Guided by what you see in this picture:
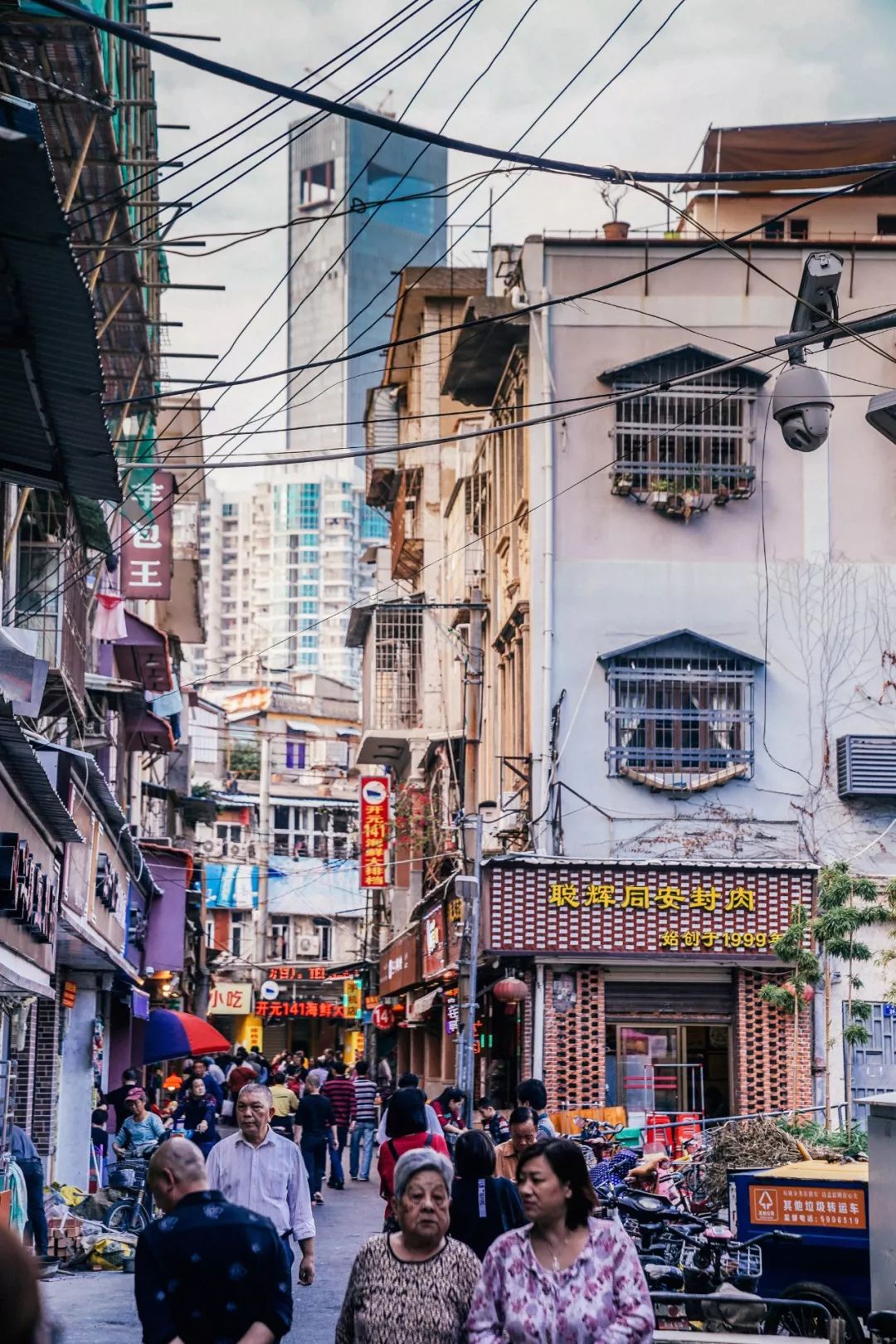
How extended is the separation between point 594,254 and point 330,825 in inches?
2544

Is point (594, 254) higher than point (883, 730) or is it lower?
higher

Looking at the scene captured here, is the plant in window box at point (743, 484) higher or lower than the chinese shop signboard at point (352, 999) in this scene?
higher

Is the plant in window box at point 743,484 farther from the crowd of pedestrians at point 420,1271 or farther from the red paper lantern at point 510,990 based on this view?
the crowd of pedestrians at point 420,1271

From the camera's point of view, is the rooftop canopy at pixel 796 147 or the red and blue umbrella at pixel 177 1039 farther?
the rooftop canopy at pixel 796 147

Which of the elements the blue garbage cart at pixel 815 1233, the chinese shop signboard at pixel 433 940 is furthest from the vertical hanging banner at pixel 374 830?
the blue garbage cart at pixel 815 1233

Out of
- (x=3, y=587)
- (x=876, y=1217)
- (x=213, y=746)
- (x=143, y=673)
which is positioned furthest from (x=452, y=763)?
(x=213, y=746)

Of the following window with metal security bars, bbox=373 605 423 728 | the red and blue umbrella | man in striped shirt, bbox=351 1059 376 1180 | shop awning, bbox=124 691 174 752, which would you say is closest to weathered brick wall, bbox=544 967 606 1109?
man in striped shirt, bbox=351 1059 376 1180

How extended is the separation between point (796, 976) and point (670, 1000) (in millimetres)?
2124

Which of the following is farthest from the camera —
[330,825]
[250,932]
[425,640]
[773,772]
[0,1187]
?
[330,825]

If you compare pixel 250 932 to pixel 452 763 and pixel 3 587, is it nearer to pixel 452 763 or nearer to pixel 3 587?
pixel 452 763

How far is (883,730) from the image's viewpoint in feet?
94.1

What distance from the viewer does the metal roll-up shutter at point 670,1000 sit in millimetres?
27969

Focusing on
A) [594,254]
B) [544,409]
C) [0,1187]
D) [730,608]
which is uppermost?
[594,254]

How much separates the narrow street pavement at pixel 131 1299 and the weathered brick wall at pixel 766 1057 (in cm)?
757
